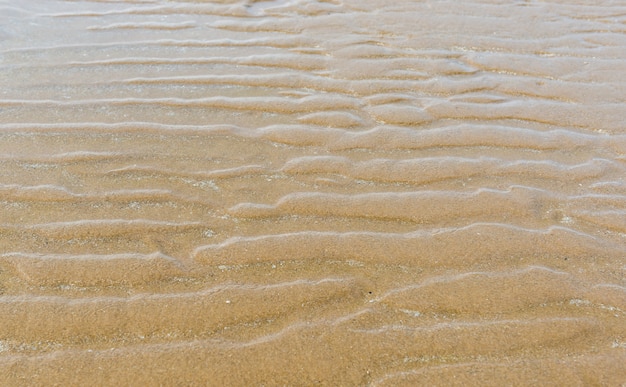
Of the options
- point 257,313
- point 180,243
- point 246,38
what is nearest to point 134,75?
point 246,38

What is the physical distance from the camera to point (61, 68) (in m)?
3.13

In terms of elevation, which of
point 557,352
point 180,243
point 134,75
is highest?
point 134,75

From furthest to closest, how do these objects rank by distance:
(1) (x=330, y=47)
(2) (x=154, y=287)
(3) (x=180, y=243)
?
(1) (x=330, y=47), (3) (x=180, y=243), (2) (x=154, y=287)

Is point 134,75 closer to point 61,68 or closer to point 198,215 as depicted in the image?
point 61,68

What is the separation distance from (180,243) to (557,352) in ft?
3.91

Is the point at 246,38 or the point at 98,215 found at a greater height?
the point at 246,38

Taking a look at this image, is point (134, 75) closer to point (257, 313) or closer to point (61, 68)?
point (61, 68)

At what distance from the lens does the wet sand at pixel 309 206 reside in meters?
1.54

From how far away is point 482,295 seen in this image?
174 cm

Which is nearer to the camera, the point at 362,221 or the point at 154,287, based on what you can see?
the point at 154,287

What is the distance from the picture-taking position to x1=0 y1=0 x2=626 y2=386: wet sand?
1.54 m

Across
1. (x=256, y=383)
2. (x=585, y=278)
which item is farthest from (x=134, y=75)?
(x=585, y=278)

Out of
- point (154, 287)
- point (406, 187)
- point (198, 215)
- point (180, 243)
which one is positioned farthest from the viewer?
point (406, 187)

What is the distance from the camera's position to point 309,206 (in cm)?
211
